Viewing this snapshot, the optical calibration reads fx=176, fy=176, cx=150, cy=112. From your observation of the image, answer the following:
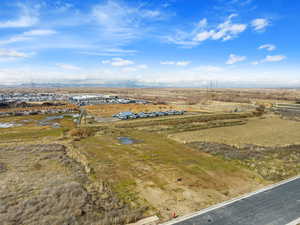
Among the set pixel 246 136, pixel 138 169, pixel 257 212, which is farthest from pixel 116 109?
pixel 257 212

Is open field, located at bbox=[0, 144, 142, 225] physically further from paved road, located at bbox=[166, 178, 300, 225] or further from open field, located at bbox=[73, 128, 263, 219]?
paved road, located at bbox=[166, 178, 300, 225]

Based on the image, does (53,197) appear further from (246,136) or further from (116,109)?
(116,109)

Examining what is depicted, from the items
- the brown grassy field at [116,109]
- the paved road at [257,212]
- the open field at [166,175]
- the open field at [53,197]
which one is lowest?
the open field at [166,175]

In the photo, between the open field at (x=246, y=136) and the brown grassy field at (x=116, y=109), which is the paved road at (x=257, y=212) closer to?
the open field at (x=246, y=136)

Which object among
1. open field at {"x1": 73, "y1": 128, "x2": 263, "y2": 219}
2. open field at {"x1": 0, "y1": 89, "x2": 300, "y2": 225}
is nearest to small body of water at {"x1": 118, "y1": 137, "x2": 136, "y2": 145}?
open field at {"x1": 0, "y1": 89, "x2": 300, "y2": 225}

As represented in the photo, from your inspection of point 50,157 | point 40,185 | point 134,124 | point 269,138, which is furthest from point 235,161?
point 134,124

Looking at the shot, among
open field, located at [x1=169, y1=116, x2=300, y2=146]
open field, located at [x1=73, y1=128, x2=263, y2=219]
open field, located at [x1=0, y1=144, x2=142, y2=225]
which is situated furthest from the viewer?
open field, located at [x1=169, y1=116, x2=300, y2=146]

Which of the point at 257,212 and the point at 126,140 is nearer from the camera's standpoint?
the point at 257,212

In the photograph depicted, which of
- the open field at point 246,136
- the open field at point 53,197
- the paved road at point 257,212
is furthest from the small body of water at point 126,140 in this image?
the paved road at point 257,212

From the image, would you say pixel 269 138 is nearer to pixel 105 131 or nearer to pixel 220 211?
pixel 220 211

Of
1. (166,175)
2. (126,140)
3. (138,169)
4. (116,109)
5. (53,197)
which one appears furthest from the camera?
(116,109)
